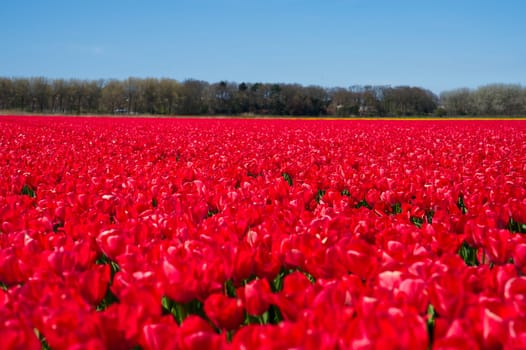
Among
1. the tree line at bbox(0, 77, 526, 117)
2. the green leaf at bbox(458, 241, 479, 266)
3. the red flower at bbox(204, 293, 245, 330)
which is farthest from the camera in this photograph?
the tree line at bbox(0, 77, 526, 117)

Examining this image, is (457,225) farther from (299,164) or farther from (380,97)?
(380,97)

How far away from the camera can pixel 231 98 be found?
8044cm

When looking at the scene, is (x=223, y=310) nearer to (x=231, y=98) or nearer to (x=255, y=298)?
(x=255, y=298)

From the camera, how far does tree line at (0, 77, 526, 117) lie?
7600 cm

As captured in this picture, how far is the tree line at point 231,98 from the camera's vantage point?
249 ft

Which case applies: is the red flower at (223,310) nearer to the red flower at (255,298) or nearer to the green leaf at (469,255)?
the red flower at (255,298)

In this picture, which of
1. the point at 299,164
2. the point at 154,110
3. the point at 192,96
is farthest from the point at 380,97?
the point at 299,164

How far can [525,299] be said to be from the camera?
4.43 feet

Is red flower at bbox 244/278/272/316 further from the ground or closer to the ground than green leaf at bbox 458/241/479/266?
further from the ground

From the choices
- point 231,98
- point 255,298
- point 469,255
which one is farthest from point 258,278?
point 231,98

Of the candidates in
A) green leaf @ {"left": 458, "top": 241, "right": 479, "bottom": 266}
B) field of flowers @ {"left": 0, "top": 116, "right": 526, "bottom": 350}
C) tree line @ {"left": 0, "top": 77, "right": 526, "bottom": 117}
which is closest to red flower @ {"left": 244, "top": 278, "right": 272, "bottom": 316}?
field of flowers @ {"left": 0, "top": 116, "right": 526, "bottom": 350}

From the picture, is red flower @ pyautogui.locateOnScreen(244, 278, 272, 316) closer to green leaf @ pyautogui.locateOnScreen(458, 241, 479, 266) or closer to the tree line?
green leaf @ pyautogui.locateOnScreen(458, 241, 479, 266)

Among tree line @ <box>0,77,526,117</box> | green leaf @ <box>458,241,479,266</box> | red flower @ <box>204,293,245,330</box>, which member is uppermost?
tree line @ <box>0,77,526,117</box>

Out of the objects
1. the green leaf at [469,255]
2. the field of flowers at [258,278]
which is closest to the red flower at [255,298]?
the field of flowers at [258,278]
